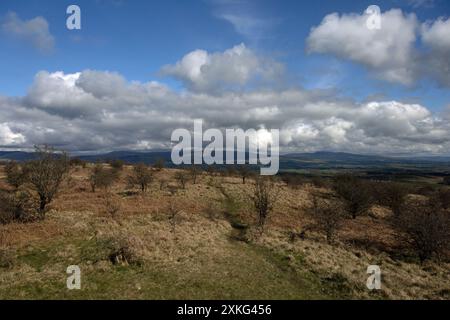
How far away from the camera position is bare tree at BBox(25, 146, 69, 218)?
95.3 ft

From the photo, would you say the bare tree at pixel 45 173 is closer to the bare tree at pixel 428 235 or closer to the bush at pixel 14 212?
the bush at pixel 14 212

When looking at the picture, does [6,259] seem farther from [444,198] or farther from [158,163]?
[158,163]

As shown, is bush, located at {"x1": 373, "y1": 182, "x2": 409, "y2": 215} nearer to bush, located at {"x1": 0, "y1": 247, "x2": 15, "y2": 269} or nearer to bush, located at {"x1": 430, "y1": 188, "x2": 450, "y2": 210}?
bush, located at {"x1": 430, "y1": 188, "x2": 450, "y2": 210}

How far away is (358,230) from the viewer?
34.5m

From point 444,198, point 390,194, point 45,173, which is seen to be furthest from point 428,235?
point 444,198

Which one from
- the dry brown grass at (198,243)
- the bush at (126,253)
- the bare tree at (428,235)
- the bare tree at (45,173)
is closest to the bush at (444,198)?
the dry brown grass at (198,243)

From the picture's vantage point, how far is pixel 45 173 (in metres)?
29.4

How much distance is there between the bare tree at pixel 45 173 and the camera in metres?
29.0

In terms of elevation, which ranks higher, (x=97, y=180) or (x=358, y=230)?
(x=97, y=180)
